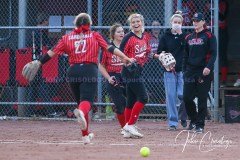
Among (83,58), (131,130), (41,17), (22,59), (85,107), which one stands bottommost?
(131,130)

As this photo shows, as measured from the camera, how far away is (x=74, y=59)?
37.0 feet

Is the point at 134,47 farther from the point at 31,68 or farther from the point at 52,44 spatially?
the point at 52,44

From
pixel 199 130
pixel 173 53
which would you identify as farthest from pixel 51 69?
pixel 199 130

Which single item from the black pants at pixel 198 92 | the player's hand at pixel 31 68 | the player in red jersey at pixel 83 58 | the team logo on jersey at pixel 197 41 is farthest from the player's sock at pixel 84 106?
the team logo on jersey at pixel 197 41

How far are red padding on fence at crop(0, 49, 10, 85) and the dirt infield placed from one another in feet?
5.06

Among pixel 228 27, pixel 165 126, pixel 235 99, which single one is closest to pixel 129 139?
pixel 165 126

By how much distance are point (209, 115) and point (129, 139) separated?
15.4 feet

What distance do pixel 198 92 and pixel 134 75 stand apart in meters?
1.55

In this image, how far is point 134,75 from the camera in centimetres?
1246

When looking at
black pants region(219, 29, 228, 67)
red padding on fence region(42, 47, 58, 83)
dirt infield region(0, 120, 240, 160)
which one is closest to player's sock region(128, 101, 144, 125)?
dirt infield region(0, 120, 240, 160)

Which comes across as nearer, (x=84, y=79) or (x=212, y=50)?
(x=84, y=79)

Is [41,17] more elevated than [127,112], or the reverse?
[41,17]

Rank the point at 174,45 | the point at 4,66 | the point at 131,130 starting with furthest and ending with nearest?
the point at 4,66, the point at 174,45, the point at 131,130

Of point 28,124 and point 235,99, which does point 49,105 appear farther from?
point 235,99
